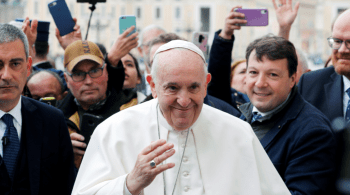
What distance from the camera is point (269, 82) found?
312cm

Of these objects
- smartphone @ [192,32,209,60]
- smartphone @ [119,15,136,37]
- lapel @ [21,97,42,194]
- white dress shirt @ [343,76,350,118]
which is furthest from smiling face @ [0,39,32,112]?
white dress shirt @ [343,76,350,118]

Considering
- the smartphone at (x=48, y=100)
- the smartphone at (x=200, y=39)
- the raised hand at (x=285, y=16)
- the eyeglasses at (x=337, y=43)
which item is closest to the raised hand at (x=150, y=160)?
the smartphone at (x=48, y=100)

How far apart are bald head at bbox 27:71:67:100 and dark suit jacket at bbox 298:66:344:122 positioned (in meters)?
2.31

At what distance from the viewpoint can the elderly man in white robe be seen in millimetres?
2293

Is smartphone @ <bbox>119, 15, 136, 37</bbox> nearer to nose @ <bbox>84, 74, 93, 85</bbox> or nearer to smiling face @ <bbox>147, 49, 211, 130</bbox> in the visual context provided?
nose @ <bbox>84, 74, 93, 85</bbox>

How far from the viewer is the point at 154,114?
8.50 feet

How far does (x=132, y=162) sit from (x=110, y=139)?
0.64ft

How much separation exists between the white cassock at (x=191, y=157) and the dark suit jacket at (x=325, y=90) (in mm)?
1242

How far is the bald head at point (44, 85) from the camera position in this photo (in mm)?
4035

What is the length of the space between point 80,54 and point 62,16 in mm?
746

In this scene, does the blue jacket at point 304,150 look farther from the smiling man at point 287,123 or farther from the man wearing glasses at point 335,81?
the man wearing glasses at point 335,81

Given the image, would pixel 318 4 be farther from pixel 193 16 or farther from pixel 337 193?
pixel 337 193

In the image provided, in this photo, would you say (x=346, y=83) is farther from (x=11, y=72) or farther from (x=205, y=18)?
(x=205, y=18)

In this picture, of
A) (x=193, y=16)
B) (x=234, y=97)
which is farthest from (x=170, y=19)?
(x=234, y=97)
